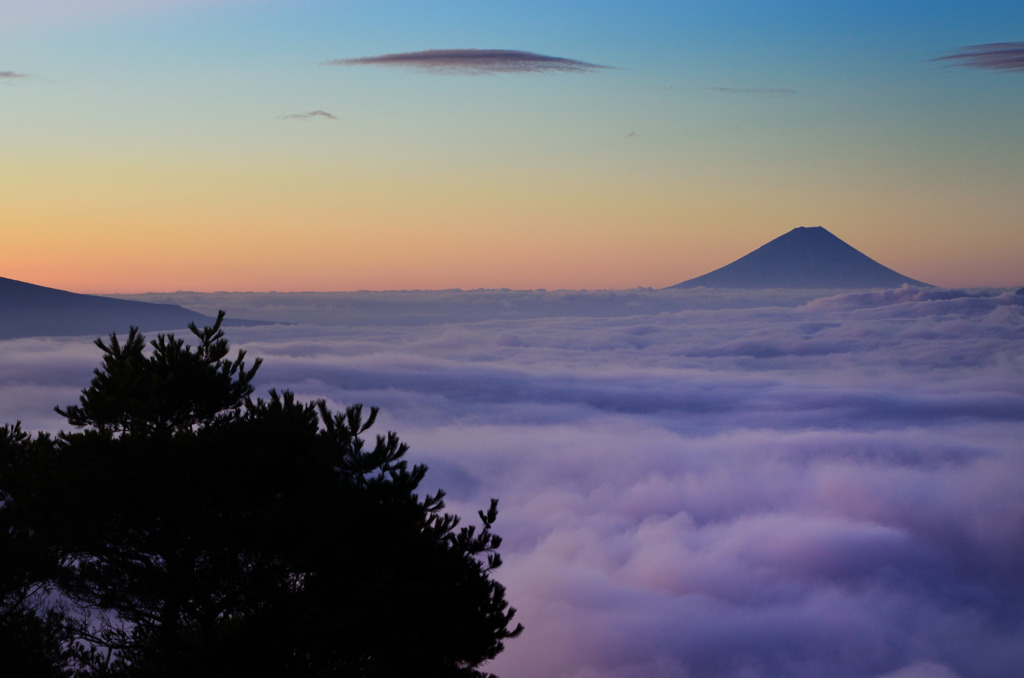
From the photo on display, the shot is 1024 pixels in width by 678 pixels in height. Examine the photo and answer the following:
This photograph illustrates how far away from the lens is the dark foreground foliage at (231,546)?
553 inches

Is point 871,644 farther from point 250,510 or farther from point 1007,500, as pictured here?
point 250,510

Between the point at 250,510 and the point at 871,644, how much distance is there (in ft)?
499

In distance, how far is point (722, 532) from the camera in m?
192

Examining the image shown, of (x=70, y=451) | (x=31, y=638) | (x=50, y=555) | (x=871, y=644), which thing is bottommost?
(x=871, y=644)

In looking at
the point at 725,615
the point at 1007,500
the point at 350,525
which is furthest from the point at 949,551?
the point at 350,525

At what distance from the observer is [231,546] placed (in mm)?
14711

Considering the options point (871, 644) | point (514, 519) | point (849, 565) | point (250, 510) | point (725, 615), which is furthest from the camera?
point (514, 519)

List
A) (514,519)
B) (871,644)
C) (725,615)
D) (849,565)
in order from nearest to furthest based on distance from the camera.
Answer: (871,644)
(725,615)
(849,565)
(514,519)

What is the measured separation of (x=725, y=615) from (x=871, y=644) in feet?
83.1

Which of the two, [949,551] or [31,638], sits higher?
[31,638]

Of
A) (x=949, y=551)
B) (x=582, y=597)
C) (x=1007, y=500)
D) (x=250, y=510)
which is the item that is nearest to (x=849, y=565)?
(x=949, y=551)

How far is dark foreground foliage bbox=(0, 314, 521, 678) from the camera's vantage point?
1405cm

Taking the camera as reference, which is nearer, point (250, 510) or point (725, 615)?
point (250, 510)

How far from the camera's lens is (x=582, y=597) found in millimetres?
149000
